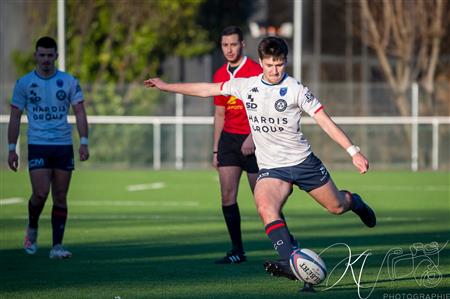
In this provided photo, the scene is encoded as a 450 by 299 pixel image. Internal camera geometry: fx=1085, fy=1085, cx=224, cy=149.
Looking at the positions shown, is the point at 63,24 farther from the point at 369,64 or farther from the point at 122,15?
the point at 369,64

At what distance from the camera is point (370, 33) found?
1406 inches

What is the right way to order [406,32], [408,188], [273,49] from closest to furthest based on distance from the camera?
[273,49] < [408,188] < [406,32]

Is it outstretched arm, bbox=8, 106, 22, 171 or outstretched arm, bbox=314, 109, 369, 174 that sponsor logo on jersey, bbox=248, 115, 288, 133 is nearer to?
outstretched arm, bbox=314, 109, 369, 174

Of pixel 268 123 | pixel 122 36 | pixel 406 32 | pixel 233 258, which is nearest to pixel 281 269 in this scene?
pixel 268 123

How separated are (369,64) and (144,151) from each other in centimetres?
891

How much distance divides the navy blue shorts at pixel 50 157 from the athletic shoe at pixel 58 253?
86 cm

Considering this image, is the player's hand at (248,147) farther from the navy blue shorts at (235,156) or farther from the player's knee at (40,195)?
the player's knee at (40,195)

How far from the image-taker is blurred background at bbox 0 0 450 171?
31766 mm

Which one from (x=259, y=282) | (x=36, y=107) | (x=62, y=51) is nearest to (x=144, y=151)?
(x=62, y=51)

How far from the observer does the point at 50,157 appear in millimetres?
11781

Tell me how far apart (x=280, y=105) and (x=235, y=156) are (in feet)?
7.45

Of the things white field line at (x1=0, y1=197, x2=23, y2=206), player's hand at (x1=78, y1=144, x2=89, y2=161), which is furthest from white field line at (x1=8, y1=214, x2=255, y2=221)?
player's hand at (x1=78, y1=144, x2=89, y2=161)

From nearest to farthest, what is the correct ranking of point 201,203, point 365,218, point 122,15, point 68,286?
point 68,286, point 365,218, point 201,203, point 122,15

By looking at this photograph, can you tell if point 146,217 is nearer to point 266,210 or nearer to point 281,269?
point 266,210
